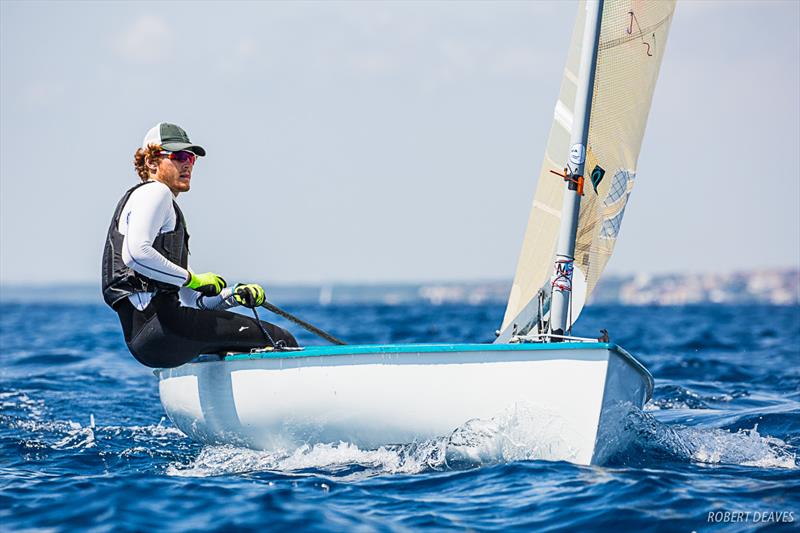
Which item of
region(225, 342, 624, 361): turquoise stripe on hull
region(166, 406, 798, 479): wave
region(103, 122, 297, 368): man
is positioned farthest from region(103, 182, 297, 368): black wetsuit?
region(166, 406, 798, 479): wave

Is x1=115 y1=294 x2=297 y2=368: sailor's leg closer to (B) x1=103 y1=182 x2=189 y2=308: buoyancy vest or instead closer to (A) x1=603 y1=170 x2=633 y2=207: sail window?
(B) x1=103 y1=182 x2=189 y2=308: buoyancy vest

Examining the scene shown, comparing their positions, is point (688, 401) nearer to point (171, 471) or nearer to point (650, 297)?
point (171, 471)

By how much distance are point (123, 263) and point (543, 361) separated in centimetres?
261

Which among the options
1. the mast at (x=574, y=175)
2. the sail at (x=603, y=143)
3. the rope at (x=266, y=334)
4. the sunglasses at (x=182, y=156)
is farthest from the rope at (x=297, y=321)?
the mast at (x=574, y=175)

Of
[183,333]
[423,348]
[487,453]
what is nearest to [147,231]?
[183,333]

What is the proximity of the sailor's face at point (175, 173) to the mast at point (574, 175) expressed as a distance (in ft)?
8.02

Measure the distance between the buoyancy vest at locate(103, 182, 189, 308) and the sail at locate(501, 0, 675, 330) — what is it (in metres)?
2.51

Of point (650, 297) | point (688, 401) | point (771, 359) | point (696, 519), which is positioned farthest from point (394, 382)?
point (650, 297)

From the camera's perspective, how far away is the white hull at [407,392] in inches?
Answer: 215

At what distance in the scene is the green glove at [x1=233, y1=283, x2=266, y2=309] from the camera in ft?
21.0

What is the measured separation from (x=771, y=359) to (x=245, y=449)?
38.3 ft

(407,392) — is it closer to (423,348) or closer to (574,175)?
(423,348)

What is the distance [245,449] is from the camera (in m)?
6.53

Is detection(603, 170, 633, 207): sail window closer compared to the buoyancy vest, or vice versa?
Answer: the buoyancy vest
